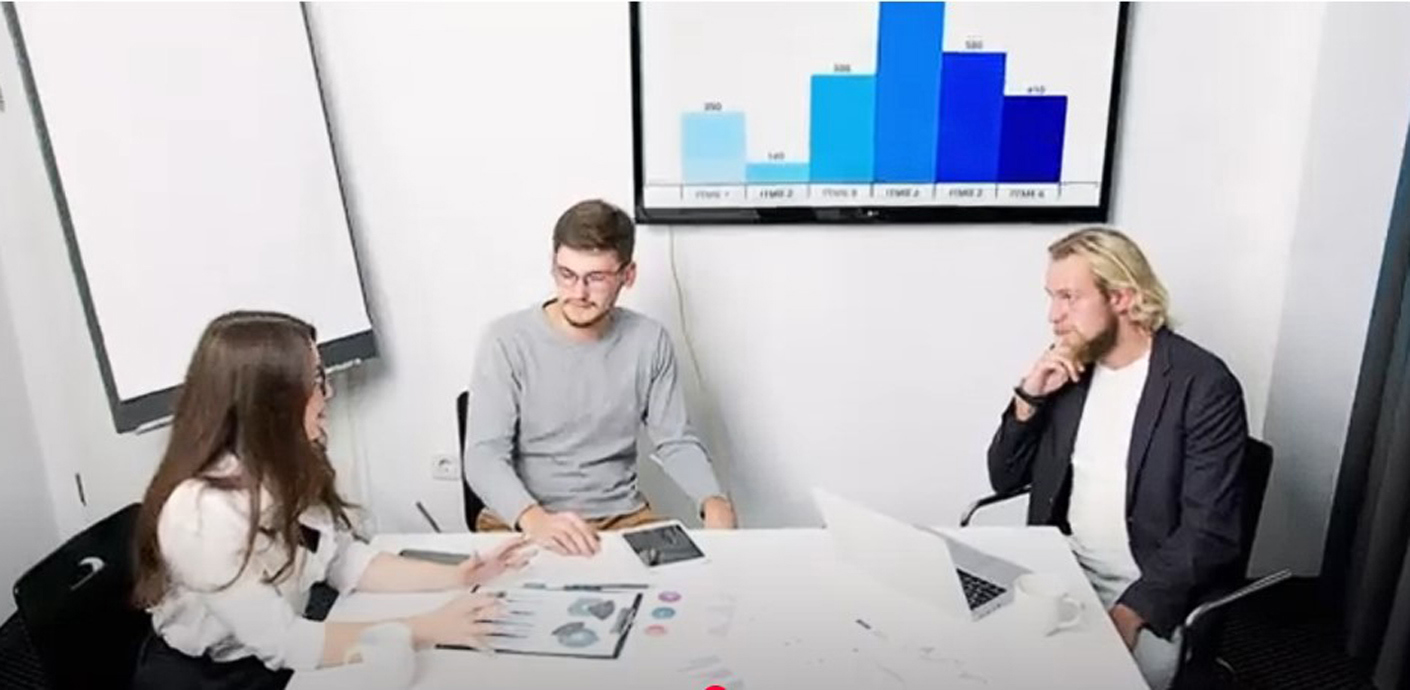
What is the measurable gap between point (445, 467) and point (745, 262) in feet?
2.97

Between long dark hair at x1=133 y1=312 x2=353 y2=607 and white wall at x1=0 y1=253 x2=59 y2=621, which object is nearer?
long dark hair at x1=133 y1=312 x2=353 y2=607

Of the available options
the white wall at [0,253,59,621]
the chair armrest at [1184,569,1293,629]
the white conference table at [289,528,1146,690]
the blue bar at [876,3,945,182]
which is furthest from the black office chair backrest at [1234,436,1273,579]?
the white wall at [0,253,59,621]

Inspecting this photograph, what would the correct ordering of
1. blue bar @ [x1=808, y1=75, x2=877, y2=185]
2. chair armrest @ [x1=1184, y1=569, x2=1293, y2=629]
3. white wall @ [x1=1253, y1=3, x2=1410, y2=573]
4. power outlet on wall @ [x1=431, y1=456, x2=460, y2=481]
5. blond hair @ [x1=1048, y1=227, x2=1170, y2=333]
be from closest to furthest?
chair armrest @ [x1=1184, y1=569, x2=1293, y2=629]
blond hair @ [x1=1048, y1=227, x2=1170, y2=333]
white wall @ [x1=1253, y1=3, x2=1410, y2=573]
blue bar @ [x1=808, y1=75, x2=877, y2=185]
power outlet on wall @ [x1=431, y1=456, x2=460, y2=481]

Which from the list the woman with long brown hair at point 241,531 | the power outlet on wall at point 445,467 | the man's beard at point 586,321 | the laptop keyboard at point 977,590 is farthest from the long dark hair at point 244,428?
the power outlet on wall at point 445,467

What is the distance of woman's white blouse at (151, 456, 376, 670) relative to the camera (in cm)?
159

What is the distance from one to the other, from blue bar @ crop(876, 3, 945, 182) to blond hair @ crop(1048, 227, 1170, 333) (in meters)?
0.70

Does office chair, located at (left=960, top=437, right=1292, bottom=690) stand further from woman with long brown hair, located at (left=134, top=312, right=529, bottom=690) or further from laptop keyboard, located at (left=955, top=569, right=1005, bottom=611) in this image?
woman with long brown hair, located at (left=134, top=312, right=529, bottom=690)

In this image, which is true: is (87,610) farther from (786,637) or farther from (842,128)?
(842,128)

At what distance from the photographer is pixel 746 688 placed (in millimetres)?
1502

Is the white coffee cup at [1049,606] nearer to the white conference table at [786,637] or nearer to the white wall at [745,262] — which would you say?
the white conference table at [786,637]

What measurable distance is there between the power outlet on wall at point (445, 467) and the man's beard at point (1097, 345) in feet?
5.11

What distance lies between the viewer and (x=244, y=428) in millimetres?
1658

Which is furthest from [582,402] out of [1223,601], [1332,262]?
[1332,262]

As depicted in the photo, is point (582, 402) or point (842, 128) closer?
point (582, 402)
